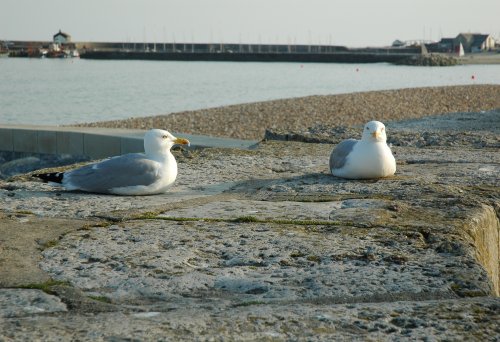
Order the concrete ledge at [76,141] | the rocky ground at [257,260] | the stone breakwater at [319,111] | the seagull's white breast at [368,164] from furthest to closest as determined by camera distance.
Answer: the stone breakwater at [319,111], the concrete ledge at [76,141], the seagull's white breast at [368,164], the rocky ground at [257,260]

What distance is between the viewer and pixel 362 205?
15.1 feet

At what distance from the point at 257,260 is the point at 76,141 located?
8833 millimetres

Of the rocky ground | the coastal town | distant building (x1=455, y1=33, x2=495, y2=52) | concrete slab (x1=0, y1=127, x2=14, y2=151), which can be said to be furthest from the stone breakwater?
distant building (x1=455, y1=33, x2=495, y2=52)

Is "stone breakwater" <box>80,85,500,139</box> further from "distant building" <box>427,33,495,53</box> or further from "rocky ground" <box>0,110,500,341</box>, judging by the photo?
"distant building" <box>427,33,495,53</box>

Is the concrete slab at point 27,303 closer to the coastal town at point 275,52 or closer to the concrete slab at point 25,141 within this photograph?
the concrete slab at point 25,141

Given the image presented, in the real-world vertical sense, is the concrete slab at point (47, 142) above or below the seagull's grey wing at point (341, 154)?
below

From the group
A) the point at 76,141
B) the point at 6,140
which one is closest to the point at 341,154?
the point at 76,141

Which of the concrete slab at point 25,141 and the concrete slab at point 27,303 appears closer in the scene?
the concrete slab at point 27,303

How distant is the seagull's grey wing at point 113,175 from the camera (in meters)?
5.04

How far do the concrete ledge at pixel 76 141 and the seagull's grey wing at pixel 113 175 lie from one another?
5.44m

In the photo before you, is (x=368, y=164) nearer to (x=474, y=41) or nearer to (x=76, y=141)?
(x=76, y=141)

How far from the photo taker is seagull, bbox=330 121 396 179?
17.7 feet

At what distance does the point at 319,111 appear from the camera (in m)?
23.5

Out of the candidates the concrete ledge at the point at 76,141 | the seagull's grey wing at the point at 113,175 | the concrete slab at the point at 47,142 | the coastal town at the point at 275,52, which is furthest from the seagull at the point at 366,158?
the coastal town at the point at 275,52
